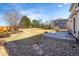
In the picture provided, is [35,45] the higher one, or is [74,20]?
[74,20]

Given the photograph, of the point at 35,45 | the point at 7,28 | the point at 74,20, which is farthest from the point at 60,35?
the point at 7,28

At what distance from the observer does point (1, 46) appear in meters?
3.52

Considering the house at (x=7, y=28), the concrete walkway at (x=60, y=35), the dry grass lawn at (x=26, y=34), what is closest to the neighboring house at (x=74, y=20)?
the concrete walkway at (x=60, y=35)

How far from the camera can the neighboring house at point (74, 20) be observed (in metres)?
3.38

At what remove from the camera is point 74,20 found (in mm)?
3461

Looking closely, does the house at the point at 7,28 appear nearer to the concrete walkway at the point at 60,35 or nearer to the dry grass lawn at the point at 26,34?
the dry grass lawn at the point at 26,34

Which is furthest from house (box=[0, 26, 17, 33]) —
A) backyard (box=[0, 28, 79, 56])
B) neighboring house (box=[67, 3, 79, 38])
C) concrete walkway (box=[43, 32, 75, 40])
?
neighboring house (box=[67, 3, 79, 38])

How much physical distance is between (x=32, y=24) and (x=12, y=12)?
352 millimetres

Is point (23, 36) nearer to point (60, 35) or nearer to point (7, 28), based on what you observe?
point (7, 28)

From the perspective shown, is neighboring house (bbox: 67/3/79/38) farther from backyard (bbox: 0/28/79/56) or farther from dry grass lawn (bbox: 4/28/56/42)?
dry grass lawn (bbox: 4/28/56/42)

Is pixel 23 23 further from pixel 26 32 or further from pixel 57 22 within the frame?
pixel 57 22

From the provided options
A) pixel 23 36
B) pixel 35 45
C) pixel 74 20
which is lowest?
pixel 35 45

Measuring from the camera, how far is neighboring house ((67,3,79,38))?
3376mm

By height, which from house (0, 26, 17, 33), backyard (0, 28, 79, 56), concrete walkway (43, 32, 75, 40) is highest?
house (0, 26, 17, 33)
